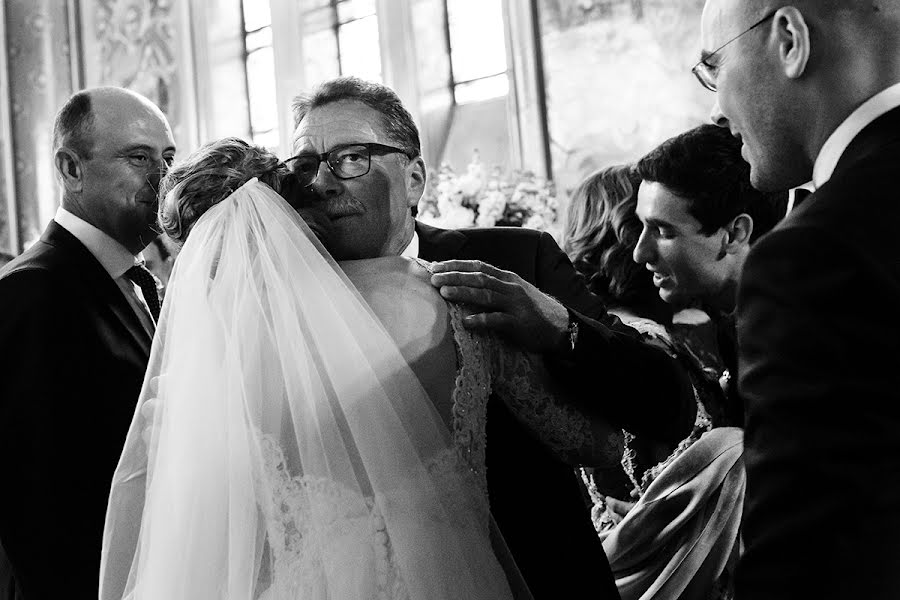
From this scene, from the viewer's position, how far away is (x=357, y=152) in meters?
2.35

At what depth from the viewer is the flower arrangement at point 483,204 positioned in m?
6.83

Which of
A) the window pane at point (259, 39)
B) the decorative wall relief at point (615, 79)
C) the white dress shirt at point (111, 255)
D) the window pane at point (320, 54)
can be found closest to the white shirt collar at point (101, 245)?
the white dress shirt at point (111, 255)

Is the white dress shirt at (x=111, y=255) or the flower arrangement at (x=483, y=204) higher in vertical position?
the flower arrangement at (x=483, y=204)

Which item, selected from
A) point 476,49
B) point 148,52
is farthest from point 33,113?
point 476,49

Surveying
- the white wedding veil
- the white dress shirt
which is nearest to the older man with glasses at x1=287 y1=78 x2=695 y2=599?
the white wedding veil

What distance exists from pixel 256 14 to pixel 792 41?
956cm

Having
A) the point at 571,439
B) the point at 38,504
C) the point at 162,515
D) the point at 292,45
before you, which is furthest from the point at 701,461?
the point at 292,45

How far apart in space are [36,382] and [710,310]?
1.99 metres

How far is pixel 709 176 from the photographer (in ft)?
10.3

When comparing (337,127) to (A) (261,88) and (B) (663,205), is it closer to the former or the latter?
(B) (663,205)

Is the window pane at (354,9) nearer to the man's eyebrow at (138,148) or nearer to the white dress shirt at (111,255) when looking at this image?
the man's eyebrow at (138,148)

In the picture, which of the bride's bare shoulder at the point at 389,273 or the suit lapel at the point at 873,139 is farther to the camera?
the bride's bare shoulder at the point at 389,273

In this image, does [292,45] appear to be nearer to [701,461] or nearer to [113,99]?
[113,99]

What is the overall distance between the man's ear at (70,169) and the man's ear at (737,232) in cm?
207
